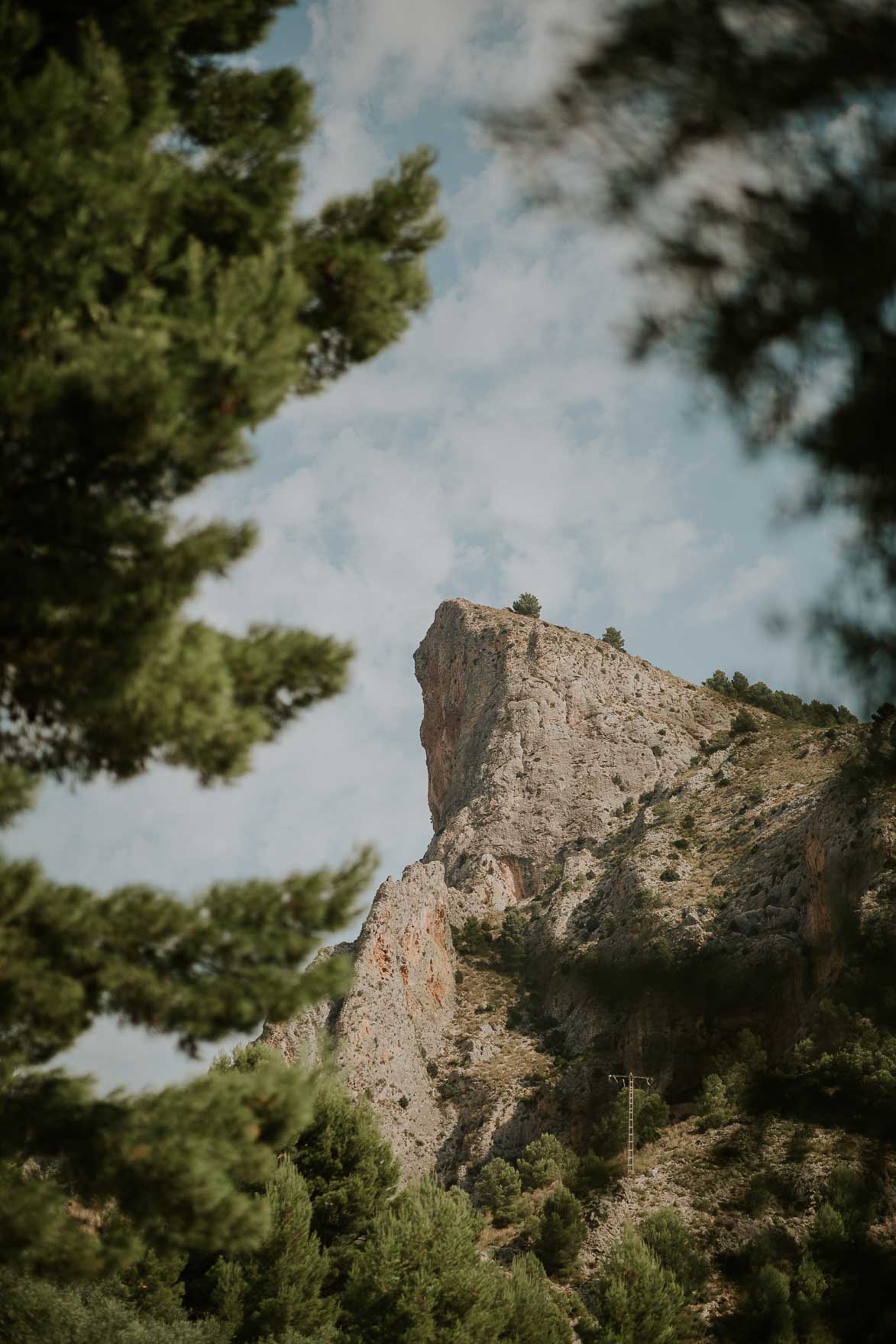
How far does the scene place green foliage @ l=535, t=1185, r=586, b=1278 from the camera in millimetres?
31094

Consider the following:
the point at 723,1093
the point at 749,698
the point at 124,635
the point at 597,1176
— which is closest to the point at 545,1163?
the point at 597,1176

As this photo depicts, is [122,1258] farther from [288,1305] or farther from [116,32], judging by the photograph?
[288,1305]

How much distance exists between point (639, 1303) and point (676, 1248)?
4967 mm

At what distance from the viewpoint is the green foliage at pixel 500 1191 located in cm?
3522

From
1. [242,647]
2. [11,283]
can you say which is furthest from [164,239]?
[242,647]

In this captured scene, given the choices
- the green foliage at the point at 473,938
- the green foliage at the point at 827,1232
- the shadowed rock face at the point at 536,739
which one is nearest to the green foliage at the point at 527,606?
the shadowed rock face at the point at 536,739

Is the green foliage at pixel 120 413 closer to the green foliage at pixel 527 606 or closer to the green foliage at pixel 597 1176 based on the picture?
the green foliage at pixel 597 1176

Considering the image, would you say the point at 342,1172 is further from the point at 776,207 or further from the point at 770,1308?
the point at 776,207

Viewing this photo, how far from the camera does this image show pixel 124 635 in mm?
5297

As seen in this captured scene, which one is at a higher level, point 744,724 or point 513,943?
point 744,724

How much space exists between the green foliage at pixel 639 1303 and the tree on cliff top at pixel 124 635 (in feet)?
70.6

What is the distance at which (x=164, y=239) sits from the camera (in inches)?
236

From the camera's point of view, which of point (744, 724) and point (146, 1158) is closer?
point (146, 1158)

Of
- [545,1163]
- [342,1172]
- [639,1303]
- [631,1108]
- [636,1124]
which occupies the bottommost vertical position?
[639,1303]
